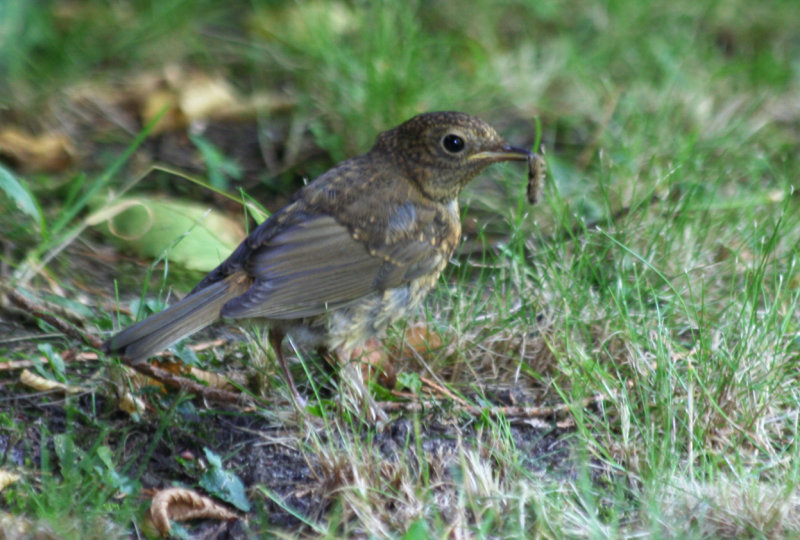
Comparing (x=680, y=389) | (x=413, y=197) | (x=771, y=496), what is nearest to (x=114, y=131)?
(x=413, y=197)

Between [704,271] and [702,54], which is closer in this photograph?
[704,271]

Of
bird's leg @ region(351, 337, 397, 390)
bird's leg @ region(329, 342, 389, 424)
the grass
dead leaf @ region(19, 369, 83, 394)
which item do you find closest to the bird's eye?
the grass

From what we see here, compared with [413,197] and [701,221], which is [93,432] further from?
[701,221]

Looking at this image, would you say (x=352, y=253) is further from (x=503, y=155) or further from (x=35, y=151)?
(x=35, y=151)

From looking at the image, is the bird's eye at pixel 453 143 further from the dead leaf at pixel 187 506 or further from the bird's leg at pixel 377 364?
the dead leaf at pixel 187 506

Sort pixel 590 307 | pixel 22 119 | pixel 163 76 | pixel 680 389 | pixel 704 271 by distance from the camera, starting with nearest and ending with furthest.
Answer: pixel 680 389 < pixel 590 307 < pixel 704 271 < pixel 22 119 < pixel 163 76

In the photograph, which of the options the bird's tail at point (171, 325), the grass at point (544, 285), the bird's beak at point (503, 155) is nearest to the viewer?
the grass at point (544, 285)

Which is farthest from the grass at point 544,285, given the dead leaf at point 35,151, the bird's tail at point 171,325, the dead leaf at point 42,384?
the bird's tail at point 171,325
